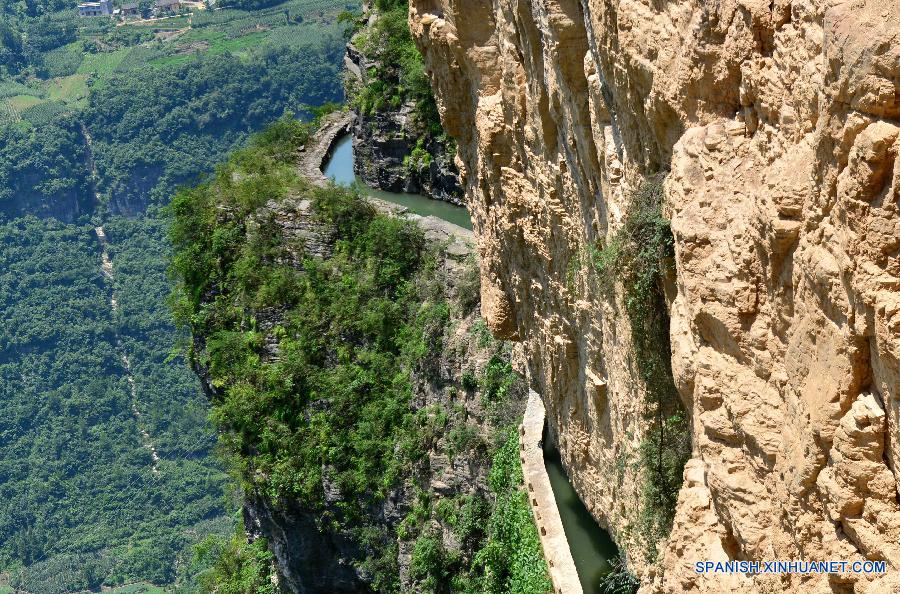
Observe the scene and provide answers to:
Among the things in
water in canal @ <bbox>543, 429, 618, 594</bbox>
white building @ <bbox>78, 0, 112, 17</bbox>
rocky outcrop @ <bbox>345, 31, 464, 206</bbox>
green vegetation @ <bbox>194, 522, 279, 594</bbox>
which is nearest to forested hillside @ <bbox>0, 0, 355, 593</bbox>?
white building @ <bbox>78, 0, 112, 17</bbox>

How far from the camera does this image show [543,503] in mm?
16312

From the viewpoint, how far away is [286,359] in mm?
26688

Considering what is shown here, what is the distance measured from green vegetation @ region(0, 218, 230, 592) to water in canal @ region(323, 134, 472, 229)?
1385 inches

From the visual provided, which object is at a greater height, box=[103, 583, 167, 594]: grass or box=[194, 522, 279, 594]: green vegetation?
box=[194, 522, 279, 594]: green vegetation

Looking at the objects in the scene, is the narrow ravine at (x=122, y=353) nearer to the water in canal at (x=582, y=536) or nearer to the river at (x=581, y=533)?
the river at (x=581, y=533)

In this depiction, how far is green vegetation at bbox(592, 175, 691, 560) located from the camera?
950cm

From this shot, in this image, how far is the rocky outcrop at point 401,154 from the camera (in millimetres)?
29609

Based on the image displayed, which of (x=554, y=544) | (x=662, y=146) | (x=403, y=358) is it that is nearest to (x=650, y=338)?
(x=662, y=146)

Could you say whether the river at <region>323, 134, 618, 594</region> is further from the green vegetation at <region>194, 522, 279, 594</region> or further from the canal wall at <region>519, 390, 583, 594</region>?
the green vegetation at <region>194, 522, 279, 594</region>

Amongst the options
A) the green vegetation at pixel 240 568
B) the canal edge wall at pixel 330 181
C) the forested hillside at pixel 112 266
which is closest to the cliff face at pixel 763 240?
the canal edge wall at pixel 330 181

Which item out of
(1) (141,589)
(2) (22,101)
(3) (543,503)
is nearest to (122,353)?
(1) (141,589)

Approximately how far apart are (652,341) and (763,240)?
10.9ft

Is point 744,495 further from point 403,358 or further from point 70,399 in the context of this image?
point 70,399

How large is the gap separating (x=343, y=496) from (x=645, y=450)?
15.0 m
